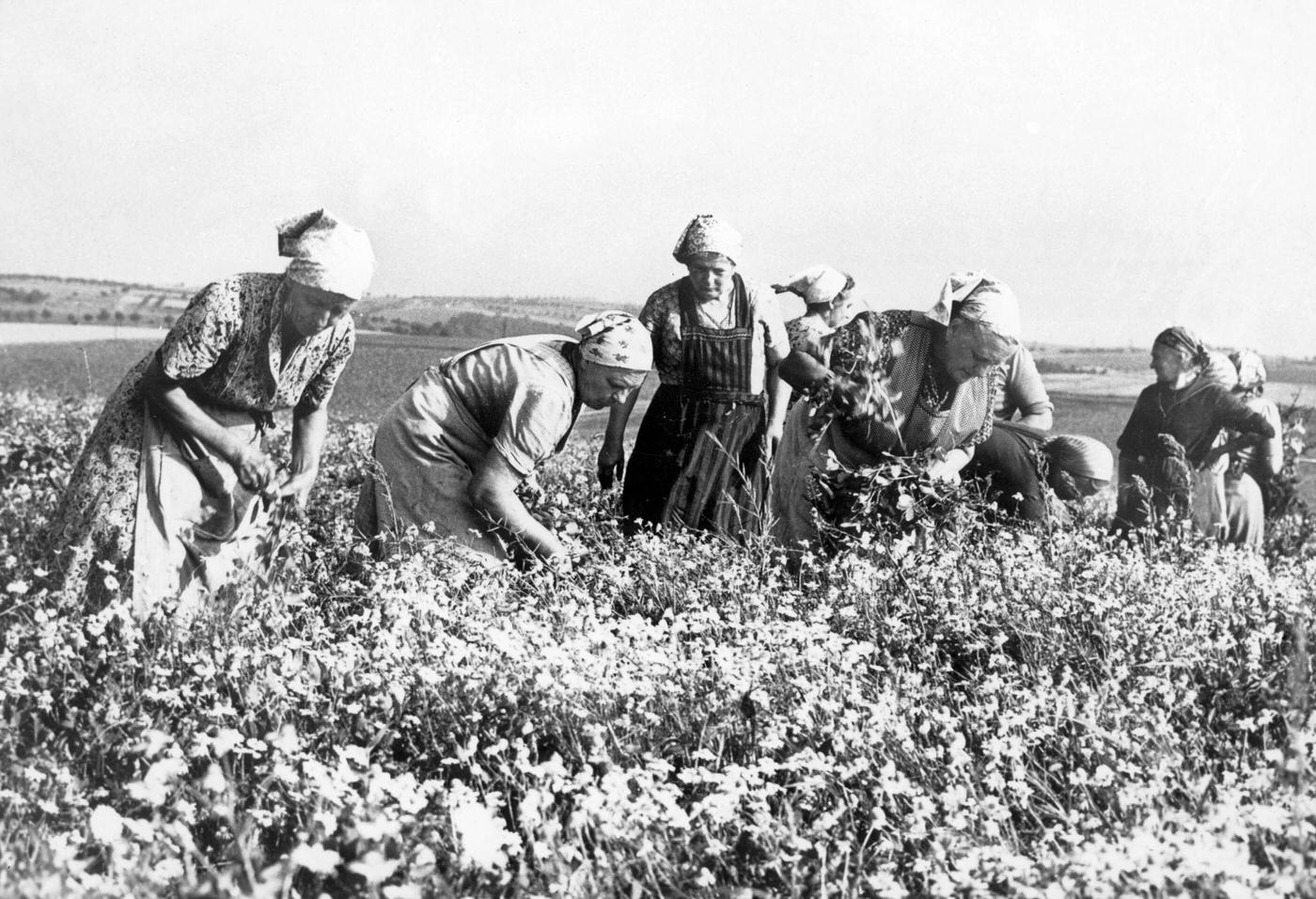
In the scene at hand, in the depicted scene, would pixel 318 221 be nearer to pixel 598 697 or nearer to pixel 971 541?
pixel 598 697

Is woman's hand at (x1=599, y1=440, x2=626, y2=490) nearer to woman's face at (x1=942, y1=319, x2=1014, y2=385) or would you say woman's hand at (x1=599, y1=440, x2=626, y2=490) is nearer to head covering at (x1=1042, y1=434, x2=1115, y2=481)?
woman's face at (x1=942, y1=319, x2=1014, y2=385)

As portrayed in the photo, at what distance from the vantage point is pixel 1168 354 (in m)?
6.93

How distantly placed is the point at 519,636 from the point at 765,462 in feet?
8.96

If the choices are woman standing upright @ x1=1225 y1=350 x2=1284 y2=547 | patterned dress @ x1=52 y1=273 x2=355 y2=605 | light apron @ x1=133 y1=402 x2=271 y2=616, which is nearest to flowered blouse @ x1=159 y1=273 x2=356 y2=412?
patterned dress @ x1=52 y1=273 x2=355 y2=605

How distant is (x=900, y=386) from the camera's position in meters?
5.00

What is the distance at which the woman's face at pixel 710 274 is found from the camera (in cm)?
551

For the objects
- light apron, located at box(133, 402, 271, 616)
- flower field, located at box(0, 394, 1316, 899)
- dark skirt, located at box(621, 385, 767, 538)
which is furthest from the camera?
dark skirt, located at box(621, 385, 767, 538)

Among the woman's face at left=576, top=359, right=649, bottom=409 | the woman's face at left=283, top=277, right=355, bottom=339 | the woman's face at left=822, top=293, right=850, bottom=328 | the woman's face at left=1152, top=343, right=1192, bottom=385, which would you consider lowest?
the woman's face at left=576, top=359, right=649, bottom=409

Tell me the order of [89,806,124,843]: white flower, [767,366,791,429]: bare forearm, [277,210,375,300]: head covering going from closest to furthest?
[89,806,124,843]: white flower → [277,210,375,300]: head covering → [767,366,791,429]: bare forearm

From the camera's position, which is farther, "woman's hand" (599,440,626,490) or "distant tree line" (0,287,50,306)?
"distant tree line" (0,287,50,306)

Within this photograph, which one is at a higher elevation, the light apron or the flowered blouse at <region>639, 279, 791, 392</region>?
the flowered blouse at <region>639, 279, 791, 392</region>

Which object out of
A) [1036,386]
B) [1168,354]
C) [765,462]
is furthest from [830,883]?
[1168,354]

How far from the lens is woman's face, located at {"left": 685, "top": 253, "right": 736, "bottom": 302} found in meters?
5.51

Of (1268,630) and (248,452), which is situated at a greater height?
(248,452)
